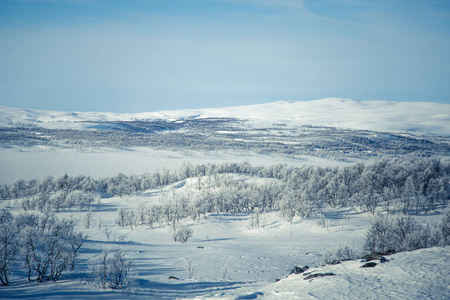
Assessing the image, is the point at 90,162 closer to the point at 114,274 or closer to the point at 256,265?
the point at 256,265

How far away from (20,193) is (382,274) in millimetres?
106997

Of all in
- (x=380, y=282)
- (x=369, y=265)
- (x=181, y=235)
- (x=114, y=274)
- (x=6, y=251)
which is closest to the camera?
(x=380, y=282)

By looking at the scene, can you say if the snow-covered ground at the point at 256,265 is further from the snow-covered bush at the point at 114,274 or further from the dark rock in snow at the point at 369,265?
the snow-covered bush at the point at 114,274

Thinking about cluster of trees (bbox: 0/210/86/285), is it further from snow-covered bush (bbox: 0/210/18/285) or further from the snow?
the snow

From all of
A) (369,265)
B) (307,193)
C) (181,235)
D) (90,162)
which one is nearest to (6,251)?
(369,265)

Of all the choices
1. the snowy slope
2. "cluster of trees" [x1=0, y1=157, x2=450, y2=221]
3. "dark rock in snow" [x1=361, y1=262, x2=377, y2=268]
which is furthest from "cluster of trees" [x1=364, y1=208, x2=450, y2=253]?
"cluster of trees" [x1=0, y1=157, x2=450, y2=221]

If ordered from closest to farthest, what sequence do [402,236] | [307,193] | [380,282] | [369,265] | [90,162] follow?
[380,282]
[369,265]
[402,236]
[307,193]
[90,162]

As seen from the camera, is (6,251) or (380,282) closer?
(380,282)

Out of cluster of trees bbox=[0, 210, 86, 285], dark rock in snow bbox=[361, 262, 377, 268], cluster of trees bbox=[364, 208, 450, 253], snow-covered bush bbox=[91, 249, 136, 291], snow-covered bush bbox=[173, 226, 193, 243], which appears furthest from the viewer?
snow-covered bush bbox=[173, 226, 193, 243]

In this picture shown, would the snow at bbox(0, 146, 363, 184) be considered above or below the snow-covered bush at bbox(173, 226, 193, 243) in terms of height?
above

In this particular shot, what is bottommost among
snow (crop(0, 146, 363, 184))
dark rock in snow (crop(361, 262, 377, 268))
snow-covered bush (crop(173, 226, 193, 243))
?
snow-covered bush (crop(173, 226, 193, 243))

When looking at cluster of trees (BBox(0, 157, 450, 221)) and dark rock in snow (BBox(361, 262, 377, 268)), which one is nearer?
dark rock in snow (BBox(361, 262, 377, 268))

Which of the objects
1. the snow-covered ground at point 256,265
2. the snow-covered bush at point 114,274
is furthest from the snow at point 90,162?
the snow-covered bush at point 114,274

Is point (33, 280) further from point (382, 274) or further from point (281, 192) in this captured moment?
point (281, 192)
